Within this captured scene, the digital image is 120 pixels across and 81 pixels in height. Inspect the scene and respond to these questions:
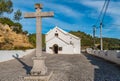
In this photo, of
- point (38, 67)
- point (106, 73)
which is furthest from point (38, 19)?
point (106, 73)

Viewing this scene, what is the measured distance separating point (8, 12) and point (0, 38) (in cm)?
2057

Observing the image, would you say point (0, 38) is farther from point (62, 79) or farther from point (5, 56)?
point (62, 79)

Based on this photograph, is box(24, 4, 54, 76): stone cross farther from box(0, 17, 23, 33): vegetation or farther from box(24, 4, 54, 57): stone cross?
box(0, 17, 23, 33): vegetation

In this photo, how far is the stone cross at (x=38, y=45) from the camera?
11349 millimetres

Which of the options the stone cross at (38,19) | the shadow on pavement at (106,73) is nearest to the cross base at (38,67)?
the stone cross at (38,19)

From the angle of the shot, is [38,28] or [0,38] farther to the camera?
[0,38]

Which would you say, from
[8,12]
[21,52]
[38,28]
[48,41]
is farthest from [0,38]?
[38,28]

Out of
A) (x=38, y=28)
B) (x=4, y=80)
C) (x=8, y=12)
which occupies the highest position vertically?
(x=8, y=12)

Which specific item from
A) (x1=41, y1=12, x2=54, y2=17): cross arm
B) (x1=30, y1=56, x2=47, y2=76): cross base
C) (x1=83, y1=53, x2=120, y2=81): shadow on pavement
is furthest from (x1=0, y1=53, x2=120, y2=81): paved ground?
(x1=41, y1=12, x2=54, y2=17): cross arm

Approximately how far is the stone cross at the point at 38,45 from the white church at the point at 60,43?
3654 cm

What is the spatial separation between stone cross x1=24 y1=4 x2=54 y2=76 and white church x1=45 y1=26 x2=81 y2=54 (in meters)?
36.5

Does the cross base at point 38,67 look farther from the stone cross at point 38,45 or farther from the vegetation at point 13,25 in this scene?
the vegetation at point 13,25

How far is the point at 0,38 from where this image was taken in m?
34.8

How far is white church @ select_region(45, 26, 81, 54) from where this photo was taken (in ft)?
159
